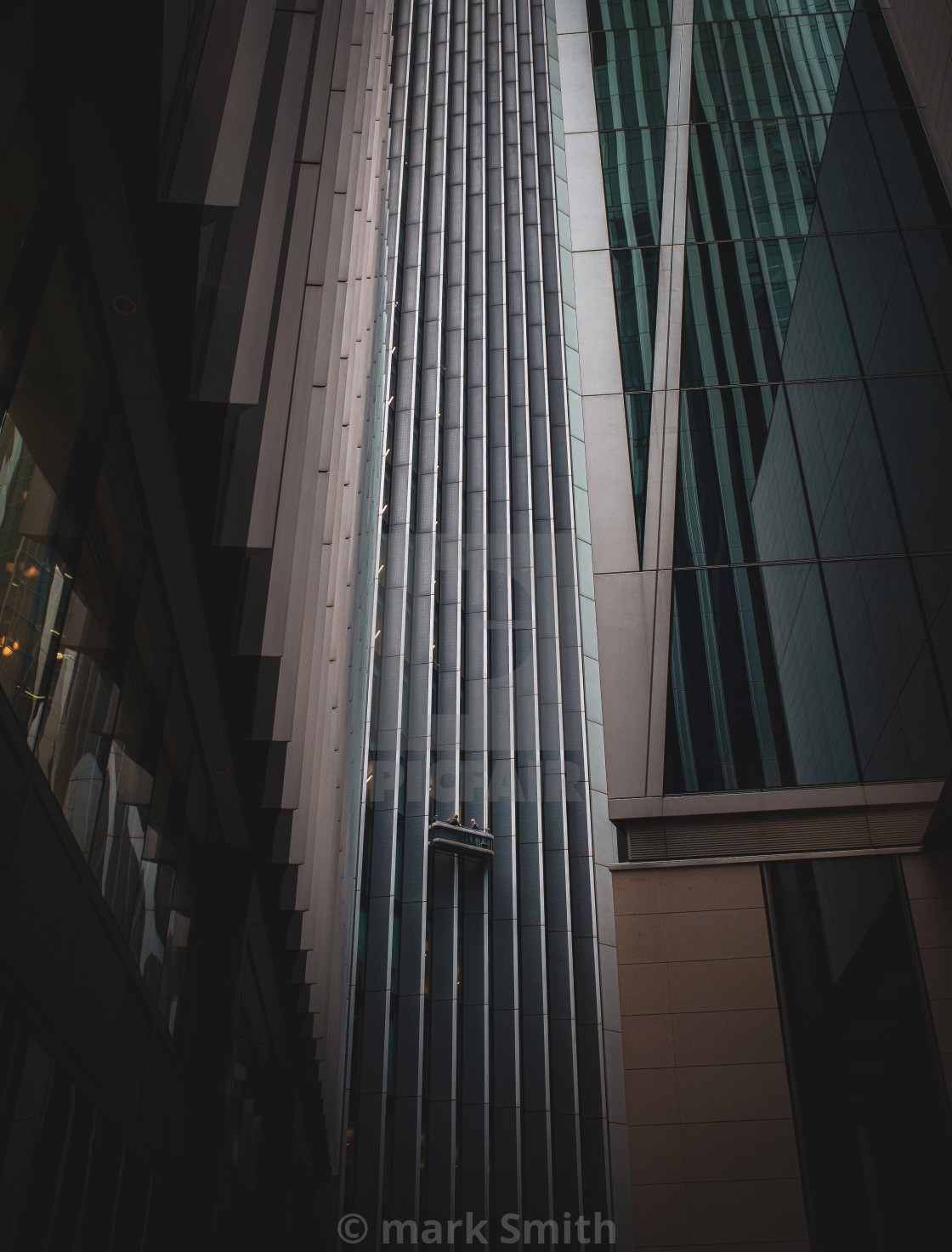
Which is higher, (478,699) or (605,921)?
(478,699)

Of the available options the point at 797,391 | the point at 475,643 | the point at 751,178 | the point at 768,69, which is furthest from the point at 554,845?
the point at 768,69

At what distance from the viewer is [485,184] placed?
172 ft

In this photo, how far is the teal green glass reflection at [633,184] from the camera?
771 inches

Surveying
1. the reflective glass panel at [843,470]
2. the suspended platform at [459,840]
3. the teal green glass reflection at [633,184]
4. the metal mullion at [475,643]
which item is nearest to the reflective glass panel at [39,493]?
the reflective glass panel at [843,470]

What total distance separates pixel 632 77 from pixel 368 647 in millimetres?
18850

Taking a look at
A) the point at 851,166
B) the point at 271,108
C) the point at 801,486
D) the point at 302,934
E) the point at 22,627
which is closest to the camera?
the point at 22,627

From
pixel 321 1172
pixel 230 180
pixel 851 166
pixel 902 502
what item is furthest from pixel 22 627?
pixel 321 1172

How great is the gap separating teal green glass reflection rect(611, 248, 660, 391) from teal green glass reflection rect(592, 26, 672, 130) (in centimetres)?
340

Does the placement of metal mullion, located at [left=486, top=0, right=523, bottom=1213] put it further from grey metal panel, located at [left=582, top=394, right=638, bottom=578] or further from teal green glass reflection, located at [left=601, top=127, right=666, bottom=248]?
teal green glass reflection, located at [left=601, top=127, right=666, bottom=248]

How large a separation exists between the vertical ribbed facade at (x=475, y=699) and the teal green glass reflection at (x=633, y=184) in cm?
2134

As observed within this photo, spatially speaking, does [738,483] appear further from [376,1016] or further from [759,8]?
[376,1016]

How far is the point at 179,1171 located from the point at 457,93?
56.2m

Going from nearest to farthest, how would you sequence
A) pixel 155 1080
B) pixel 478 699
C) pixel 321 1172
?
1. pixel 155 1080
2. pixel 321 1172
3. pixel 478 699

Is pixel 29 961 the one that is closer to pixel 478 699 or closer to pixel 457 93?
pixel 478 699
